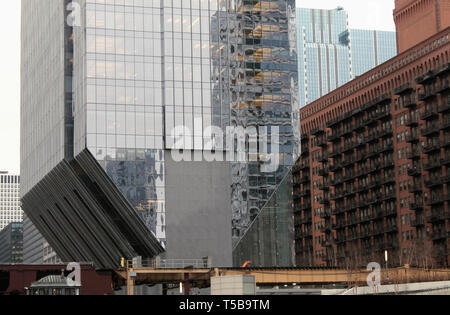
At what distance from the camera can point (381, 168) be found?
15900cm

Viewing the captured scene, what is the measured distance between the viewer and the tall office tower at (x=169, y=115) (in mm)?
108688

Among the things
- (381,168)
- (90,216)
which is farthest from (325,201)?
(90,216)

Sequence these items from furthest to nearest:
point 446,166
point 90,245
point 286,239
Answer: point 446,166
point 90,245
point 286,239

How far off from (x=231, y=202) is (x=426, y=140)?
4959 centimetres

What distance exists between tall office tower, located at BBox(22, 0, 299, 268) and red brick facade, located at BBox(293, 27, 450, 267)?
112 feet

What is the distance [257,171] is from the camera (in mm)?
113125

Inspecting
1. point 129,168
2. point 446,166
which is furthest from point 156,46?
point 446,166

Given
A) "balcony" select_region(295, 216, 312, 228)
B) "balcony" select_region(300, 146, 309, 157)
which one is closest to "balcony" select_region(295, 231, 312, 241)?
"balcony" select_region(295, 216, 312, 228)

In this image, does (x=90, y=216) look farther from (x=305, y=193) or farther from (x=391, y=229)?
(x=305, y=193)

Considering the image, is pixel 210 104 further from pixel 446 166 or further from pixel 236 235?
pixel 446 166

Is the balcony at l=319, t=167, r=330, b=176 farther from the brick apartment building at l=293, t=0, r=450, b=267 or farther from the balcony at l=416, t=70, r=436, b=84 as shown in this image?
the balcony at l=416, t=70, r=436, b=84

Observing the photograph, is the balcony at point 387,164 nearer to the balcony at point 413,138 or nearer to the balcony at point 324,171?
the balcony at point 413,138

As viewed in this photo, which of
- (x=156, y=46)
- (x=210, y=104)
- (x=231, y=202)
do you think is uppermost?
(x=156, y=46)

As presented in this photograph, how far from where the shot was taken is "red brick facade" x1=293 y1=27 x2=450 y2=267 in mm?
142375
